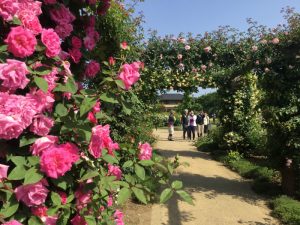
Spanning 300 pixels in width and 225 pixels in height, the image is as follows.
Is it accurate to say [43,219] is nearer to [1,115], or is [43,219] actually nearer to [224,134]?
[1,115]

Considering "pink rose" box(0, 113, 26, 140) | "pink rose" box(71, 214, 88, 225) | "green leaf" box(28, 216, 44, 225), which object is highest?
"pink rose" box(0, 113, 26, 140)

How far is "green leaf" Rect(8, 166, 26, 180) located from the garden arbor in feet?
22.3

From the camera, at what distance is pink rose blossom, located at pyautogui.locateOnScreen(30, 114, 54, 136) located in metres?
1.78

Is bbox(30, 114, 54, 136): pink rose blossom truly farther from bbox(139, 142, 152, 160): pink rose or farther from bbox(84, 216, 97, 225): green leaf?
bbox(139, 142, 152, 160): pink rose

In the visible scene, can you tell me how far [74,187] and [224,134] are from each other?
13200mm

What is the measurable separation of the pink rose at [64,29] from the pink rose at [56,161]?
0.60m

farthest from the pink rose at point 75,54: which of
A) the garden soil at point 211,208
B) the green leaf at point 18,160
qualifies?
the garden soil at point 211,208

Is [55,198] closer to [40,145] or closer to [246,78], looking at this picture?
[40,145]

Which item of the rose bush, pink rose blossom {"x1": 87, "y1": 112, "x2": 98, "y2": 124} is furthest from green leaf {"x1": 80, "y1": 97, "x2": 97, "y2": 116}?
pink rose blossom {"x1": 87, "y1": 112, "x2": 98, "y2": 124}

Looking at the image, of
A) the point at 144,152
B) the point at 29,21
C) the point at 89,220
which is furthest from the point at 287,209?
the point at 29,21

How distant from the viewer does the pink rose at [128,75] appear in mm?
2035

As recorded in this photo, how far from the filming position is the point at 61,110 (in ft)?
6.17

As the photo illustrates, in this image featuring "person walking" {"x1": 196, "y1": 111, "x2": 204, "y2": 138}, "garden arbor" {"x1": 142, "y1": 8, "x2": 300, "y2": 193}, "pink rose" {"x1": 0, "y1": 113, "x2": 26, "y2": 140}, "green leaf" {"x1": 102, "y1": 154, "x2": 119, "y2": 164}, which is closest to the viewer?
"pink rose" {"x1": 0, "y1": 113, "x2": 26, "y2": 140}

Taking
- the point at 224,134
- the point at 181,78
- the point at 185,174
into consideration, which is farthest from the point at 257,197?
the point at 224,134
